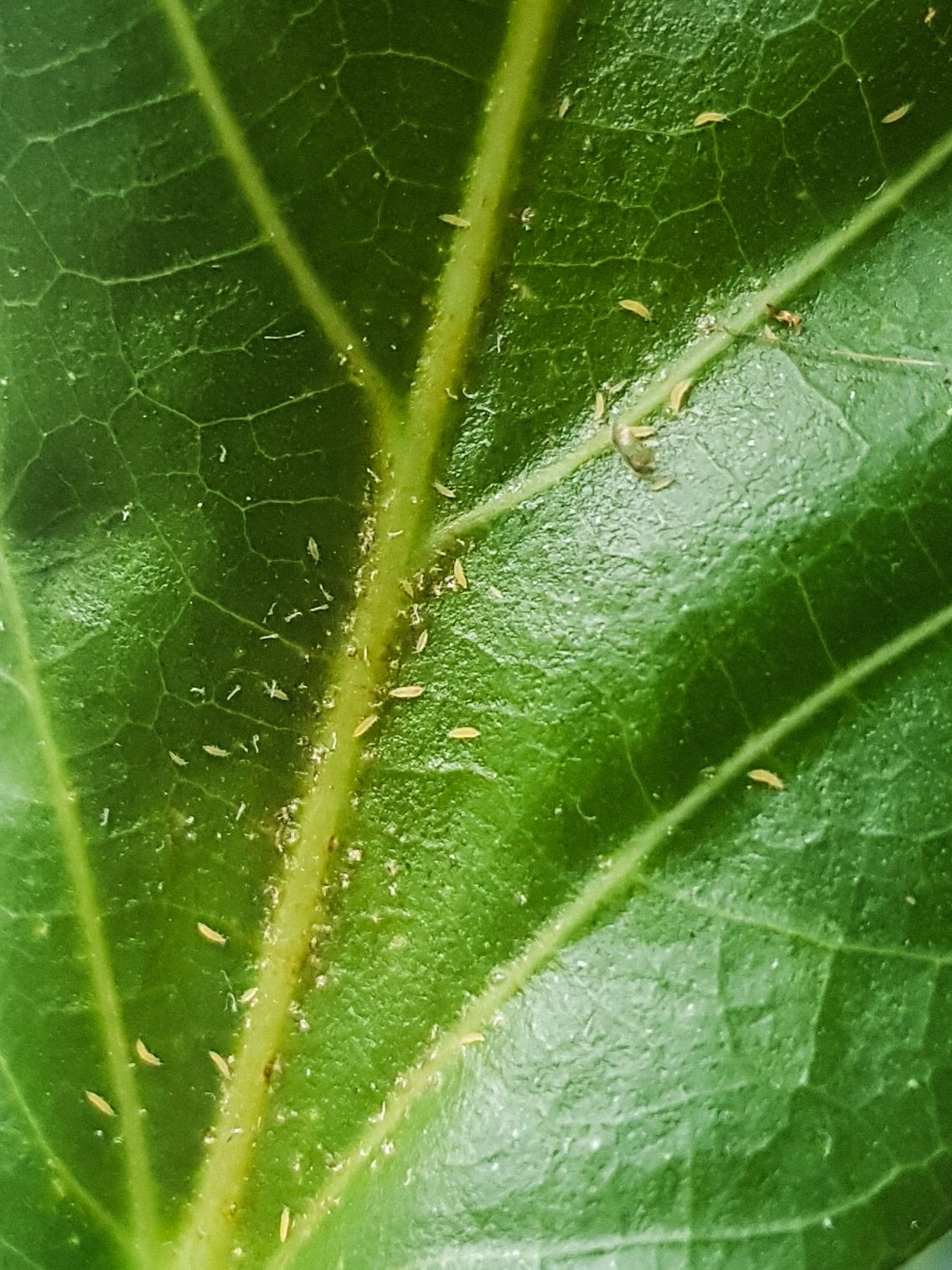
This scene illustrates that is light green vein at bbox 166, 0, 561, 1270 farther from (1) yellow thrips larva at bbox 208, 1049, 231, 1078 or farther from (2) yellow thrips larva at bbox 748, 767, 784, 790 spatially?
(2) yellow thrips larva at bbox 748, 767, 784, 790

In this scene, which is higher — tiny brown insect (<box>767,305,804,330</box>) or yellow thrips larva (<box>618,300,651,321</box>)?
yellow thrips larva (<box>618,300,651,321</box>)

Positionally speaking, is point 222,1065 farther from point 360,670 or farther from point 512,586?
point 512,586

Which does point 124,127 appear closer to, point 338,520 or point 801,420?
point 338,520

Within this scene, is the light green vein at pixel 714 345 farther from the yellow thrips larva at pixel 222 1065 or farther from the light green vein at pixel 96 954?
the yellow thrips larva at pixel 222 1065

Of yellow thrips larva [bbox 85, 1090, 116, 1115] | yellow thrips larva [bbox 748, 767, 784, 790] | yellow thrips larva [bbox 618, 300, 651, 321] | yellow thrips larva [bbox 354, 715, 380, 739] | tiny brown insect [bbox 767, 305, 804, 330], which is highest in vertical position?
yellow thrips larva [bbox 618, 300, 651, 321]

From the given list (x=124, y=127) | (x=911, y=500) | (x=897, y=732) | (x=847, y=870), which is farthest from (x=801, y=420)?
(x=124, y=127)

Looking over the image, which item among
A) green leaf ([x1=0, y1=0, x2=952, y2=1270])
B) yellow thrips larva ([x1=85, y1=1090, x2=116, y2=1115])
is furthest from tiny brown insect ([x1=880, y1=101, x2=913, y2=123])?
yellow thrips larva ([x1=85, y1=1090, x2=116, y2=1115])

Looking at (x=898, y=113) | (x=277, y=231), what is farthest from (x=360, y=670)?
(x=898, y=113)
